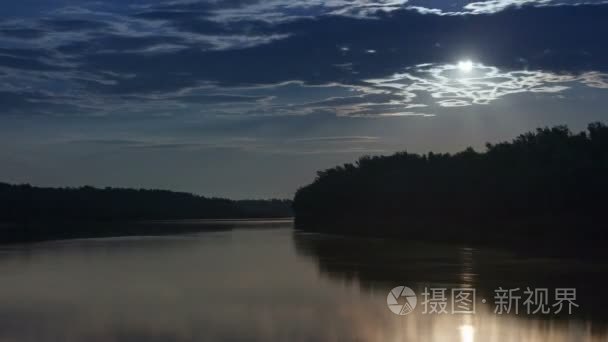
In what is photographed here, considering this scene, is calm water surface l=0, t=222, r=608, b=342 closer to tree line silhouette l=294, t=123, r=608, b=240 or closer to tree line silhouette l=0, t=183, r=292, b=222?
tree line silhouette l=294, t=123, r=608, b=240

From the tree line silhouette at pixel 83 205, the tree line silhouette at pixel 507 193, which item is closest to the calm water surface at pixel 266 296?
the tree line silhouette at pixel 507 193

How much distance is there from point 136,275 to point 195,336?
12926 mm

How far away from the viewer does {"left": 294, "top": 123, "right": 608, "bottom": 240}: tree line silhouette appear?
49.3 meters

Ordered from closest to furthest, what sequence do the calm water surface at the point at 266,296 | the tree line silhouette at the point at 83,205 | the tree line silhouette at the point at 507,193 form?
1. the calm water surface at the point at 266,296
2. the tree line silhouette at the point at 507,193
3. the tree line silhouette at the point at 83,205

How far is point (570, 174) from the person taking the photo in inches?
1998

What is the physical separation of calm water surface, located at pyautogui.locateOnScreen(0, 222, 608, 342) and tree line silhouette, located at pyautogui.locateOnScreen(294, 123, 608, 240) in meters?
15.2

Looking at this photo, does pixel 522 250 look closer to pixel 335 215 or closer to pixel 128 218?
pixel 335 215

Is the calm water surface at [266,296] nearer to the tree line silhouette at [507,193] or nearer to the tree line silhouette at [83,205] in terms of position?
the tree line silhouette at [507,193]

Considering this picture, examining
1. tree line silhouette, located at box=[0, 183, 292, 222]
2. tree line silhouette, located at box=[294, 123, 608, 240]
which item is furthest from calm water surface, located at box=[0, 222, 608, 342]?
tree line silhouette, located at box=[0, 183, 292, 222]

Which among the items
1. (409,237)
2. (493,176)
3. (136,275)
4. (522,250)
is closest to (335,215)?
(493,176)

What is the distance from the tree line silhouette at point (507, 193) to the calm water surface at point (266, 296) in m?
15.2

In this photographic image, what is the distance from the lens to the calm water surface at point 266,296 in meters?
14.9

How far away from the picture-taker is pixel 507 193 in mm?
57031

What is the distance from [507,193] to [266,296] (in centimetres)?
3967
